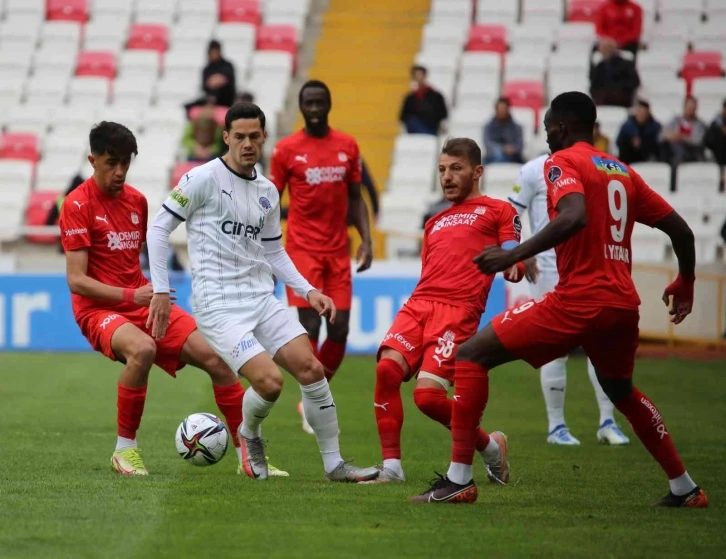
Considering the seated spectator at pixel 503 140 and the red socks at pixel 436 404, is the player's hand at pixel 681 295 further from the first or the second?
the seated spectator at pixel 503 140

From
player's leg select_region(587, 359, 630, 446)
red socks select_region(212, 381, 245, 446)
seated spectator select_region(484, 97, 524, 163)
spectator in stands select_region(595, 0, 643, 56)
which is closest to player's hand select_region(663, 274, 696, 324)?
red socks select_region(212, 381, 245, 446)

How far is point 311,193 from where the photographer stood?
1061 centimetres

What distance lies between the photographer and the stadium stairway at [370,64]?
72.5 feet

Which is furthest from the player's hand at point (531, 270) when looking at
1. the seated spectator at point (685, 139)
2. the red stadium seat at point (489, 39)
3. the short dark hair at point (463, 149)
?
the red stadium seat at point (489, 39)

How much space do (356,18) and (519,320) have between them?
1829 cm

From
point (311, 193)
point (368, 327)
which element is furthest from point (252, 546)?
point (368, 327)

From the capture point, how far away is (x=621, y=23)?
2092 cm

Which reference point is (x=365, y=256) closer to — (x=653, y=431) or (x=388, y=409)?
(x=388, y=409)

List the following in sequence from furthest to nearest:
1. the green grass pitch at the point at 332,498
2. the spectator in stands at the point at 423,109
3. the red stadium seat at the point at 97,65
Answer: the red stadium seat at the point at 97,65
the spectator in stands at the point at 423,109
the green grass pitch at the point at 332,498

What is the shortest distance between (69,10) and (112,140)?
56.7 feet

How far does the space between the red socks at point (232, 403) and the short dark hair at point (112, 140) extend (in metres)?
1.57

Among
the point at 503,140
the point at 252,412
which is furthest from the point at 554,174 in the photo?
the point at 503,140

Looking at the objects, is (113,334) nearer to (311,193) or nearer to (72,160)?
(311,193)

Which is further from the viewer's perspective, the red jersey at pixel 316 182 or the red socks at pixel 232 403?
the red jersey at pixel 316 182
